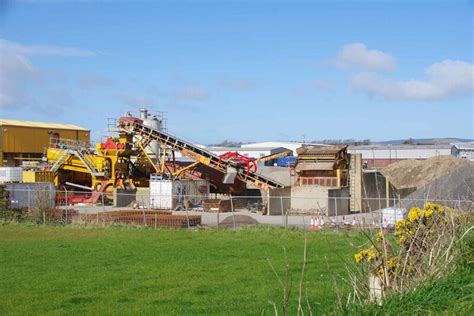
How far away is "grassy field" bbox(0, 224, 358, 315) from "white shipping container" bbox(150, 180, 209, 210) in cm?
Result: 1503

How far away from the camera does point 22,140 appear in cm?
6272

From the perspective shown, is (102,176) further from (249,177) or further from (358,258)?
(358,258)

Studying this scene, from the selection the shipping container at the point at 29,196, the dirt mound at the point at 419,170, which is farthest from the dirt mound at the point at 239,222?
the dirt mound at the point at 419,170

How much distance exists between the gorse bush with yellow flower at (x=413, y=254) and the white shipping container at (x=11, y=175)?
158ft

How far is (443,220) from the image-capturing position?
8.80 metres

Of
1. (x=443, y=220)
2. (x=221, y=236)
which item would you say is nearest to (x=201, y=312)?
(x=443, y=220)

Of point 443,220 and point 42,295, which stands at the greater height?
point 443,220

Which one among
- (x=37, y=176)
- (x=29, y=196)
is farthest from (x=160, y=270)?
(x=37, y=176)

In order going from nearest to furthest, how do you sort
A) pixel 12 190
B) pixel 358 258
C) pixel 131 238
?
pixel 358 258 < pixel 131 238 < pixel 12 190

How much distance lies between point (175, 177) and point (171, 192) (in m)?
4.39

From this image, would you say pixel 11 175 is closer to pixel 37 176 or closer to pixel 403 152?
pixel 37 176

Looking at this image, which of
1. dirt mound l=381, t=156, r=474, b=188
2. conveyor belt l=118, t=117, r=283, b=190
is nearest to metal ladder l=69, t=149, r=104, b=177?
conveyor belt l=118, t=117, r=283, b=190

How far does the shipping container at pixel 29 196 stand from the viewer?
33875mm

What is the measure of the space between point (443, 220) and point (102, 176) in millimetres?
44564
